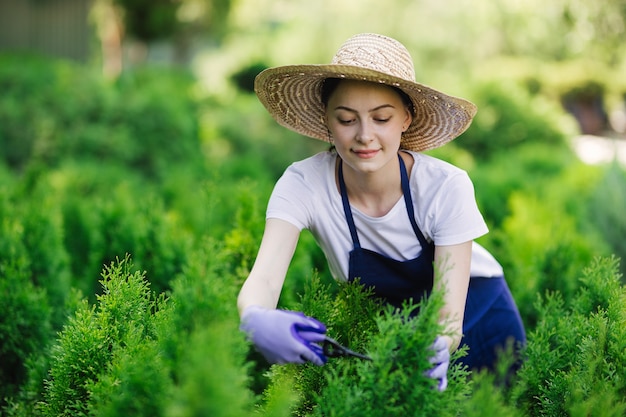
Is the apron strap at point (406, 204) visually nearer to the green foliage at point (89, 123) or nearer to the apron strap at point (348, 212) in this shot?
the apron strap at point (348, 212)

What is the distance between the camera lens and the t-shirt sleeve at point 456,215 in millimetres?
2246

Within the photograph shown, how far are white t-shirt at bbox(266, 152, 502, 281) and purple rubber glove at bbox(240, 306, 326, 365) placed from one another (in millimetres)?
528

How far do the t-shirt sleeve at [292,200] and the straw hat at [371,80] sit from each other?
30cm

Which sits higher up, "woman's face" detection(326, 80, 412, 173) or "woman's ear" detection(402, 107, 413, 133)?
"woman's ear" detection(402, 107, 413, 133)

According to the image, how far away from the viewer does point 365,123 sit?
7.27 feet

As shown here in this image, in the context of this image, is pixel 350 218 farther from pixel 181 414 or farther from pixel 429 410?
pixel 181 414

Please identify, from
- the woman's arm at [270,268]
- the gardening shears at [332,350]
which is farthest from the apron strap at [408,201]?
the gardening shears at [332,350]

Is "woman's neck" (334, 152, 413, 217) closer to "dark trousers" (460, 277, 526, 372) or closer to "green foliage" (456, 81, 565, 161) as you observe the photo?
"dark trousers" (460, 277, 526, 372)

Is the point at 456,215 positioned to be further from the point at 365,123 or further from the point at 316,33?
the point at 316,33

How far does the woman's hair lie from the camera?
2.36m

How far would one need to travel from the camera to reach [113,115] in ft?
27.7

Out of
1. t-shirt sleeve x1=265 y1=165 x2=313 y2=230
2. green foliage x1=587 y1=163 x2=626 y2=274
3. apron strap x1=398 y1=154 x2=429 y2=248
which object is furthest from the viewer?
green foliage x1=587 y1=163 x2=626 y2=274


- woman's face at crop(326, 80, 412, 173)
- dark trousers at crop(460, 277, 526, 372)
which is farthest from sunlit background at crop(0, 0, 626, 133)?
woman's face at crop(326, 80, 412, 173)

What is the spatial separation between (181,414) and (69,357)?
0.82 metres
